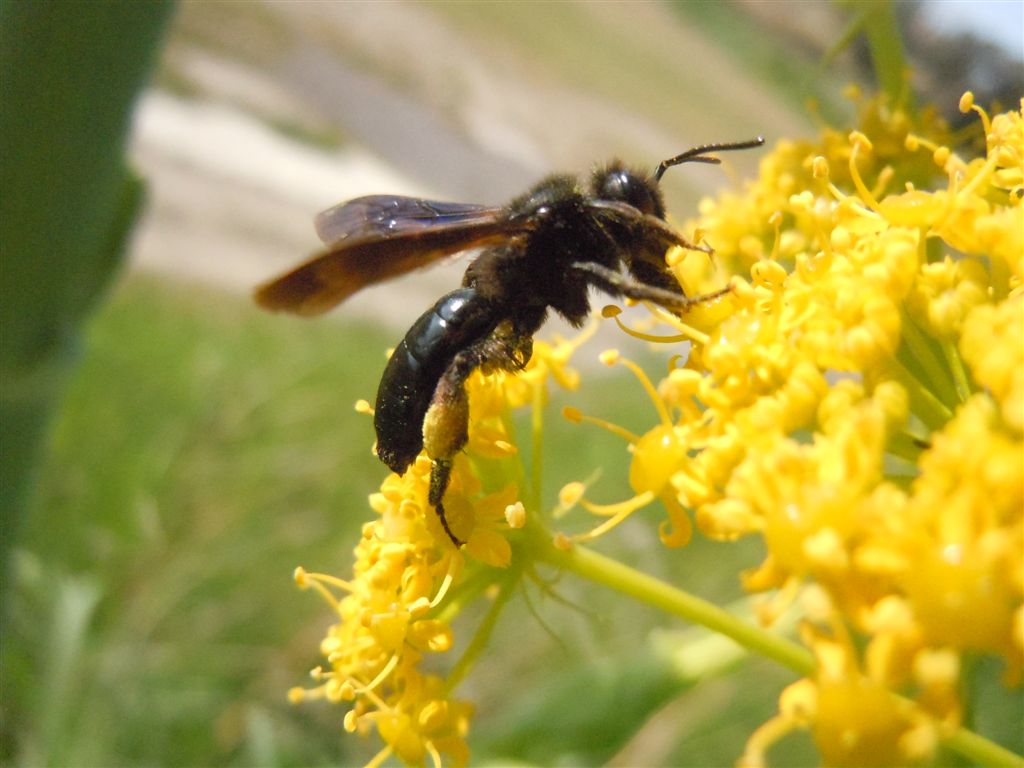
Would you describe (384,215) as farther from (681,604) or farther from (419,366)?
(681,604)

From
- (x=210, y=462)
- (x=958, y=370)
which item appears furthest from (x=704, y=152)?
(x=210, y=462)

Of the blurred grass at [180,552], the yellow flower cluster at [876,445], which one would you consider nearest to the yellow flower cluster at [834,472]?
the yellow flower cluster at [876,445]

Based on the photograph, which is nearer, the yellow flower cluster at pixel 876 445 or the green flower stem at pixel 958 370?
the yellow flower cluster at pixel 876 445

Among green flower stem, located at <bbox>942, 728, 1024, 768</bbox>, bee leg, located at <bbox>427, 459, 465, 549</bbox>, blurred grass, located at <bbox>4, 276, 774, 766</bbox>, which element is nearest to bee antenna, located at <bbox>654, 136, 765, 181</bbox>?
bee leg, located at <bbox>427, 459, 465, 549</bbox>

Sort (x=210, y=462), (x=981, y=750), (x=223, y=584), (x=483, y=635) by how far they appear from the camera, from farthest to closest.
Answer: (x=210, y=462) → (x=223, y=584) → (x=483, y=635) → (x=981, y=750)

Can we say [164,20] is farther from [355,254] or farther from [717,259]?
[717,259]

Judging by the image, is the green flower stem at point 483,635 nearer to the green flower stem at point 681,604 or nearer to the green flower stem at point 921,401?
the green flower stem at point 681,604
